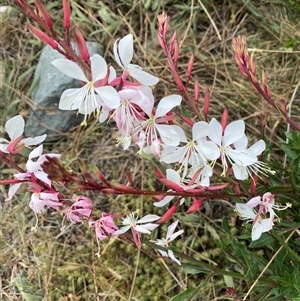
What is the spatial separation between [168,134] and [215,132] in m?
0.12

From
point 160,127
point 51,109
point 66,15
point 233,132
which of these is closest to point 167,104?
point 160,127

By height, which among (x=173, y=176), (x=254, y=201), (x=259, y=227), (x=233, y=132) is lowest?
(x=259, y=227)

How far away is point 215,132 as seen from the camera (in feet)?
4.12

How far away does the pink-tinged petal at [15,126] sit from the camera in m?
1.33

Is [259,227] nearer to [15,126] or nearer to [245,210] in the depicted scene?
[245,210]

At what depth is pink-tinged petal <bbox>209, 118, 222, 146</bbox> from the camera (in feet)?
4.07

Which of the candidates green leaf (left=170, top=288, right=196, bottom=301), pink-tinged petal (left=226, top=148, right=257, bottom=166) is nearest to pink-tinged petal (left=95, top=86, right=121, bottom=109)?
pink-tinged petal (left=226, top=148, right=257, bottom=166)

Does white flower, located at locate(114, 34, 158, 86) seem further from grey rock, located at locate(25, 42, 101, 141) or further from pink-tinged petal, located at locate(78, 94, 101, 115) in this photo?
grey rock, located at locate(25, 42, 101, 141)

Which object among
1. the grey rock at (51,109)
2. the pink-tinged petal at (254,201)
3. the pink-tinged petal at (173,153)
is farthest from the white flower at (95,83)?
the grey rock at (51,109)

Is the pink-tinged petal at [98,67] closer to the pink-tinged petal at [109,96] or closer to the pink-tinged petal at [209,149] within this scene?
the pink-tinged petal at [109,96]

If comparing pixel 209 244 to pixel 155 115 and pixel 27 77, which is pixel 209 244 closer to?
pixel 155 115

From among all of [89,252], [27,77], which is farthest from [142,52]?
[89,252]

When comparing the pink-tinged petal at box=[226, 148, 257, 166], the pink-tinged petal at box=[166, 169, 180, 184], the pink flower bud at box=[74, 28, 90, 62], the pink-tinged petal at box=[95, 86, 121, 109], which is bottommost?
the pink-tinged petal at box=[166, 169, 180, 184]

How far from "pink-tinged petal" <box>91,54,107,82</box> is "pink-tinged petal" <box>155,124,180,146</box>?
211 mm
